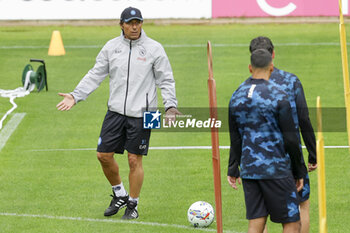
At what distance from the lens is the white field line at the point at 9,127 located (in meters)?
15.0

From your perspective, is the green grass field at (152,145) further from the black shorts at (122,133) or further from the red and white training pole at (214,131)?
the red and white training pole at (214,131)

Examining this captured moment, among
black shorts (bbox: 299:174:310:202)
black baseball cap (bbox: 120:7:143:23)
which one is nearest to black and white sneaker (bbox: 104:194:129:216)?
black baseball cap (bbox: 120:7:143:23)

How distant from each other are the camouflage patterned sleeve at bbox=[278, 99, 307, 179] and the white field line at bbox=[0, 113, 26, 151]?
25.9 feet

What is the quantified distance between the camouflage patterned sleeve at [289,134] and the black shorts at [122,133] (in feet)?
9.19

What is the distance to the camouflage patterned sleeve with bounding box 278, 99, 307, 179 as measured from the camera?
7.37 metres

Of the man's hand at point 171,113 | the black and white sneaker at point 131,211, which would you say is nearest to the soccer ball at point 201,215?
the black and white sneaker at point 131,211

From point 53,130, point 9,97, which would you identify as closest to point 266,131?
point 53,130

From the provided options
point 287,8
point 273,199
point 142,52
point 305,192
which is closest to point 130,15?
point 142,52

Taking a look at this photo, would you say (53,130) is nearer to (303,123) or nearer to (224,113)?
(224,113)

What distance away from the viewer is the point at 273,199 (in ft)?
24.7

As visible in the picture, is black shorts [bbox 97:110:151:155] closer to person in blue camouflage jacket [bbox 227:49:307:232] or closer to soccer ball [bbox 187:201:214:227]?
soccer ball [bbox 187:201:214:227]

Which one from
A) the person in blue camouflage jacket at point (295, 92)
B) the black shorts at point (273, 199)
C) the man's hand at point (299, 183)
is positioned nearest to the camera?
the black shorts at point (273, 199)

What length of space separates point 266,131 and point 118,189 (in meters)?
3.44

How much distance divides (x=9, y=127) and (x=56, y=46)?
835 cm
